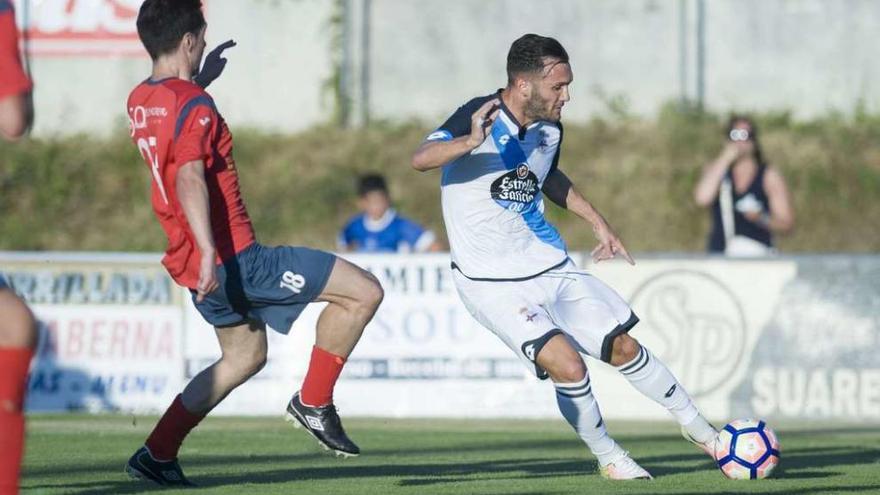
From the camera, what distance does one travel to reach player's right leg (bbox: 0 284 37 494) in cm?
510

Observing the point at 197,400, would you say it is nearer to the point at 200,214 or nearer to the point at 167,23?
the point at 200,214

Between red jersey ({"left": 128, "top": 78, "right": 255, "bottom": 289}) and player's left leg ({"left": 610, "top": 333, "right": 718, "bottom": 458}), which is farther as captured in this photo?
player's left leg ({"left": 610, "top": 333, "right": 718, "bottom": 458})

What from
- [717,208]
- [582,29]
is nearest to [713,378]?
[717,208]

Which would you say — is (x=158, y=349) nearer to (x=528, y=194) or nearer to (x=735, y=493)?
(x=528, y=194)

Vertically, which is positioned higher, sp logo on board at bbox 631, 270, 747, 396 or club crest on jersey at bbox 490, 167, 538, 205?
club crest on jersey at bbox 490, 167, 538, 205

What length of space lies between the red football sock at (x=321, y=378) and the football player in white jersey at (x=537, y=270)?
35.5 inches

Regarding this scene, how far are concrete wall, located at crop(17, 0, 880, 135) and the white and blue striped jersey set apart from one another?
1430 cm

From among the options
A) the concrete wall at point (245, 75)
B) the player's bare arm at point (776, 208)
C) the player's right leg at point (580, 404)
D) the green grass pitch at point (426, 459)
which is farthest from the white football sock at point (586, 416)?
the concrete wall at point (245, 75)

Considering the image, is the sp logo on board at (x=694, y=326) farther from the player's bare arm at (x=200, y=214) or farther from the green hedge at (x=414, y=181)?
the green hedge at (x=414, y=181)

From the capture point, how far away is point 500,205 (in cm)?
784

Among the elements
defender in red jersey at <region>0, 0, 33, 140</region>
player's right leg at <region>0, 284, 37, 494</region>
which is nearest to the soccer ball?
player's right leg at <region>0, 284, 37, 494</region>

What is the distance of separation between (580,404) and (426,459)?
1663 millimetres

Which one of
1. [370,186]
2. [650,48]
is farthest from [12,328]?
[650,48]

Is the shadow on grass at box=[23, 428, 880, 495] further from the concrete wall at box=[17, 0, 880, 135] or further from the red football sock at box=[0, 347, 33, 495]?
the concrete wall at box=[17, 0, 880, 135]
